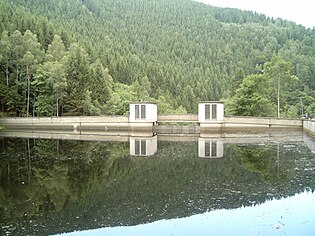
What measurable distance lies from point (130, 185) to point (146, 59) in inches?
3990

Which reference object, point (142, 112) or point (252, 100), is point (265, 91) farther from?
point (142, 112)

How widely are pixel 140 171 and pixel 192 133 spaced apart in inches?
1069

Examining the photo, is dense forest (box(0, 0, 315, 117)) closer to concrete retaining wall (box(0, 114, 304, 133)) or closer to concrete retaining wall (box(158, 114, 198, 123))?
concrete retaining wall (box(0, 114, 304, 133))

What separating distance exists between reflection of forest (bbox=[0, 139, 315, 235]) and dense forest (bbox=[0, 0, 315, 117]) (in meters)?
29.5

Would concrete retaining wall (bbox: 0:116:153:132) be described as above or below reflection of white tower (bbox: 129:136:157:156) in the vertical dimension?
above

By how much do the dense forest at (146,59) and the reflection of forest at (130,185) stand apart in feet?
96.7

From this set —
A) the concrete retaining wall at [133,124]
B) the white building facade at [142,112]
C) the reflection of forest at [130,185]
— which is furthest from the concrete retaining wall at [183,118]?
the reflection of forest at [130,185]

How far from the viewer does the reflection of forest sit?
12812 millimetres

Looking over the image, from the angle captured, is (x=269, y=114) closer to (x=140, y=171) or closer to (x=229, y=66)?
(x=140, y=171)

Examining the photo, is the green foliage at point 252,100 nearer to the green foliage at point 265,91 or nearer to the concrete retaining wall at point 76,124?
the green foliage at point 265,91

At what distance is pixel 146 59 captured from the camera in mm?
→ 116750

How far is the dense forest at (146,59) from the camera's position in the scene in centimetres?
5622

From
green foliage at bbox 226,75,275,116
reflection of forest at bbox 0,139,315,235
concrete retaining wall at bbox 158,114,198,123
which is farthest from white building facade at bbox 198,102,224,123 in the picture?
reflection of forest at bbox 0,139,315,235

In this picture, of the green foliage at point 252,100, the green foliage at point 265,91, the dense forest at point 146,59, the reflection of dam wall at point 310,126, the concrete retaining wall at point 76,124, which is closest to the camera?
the reflection of dam wall at point 310,126
